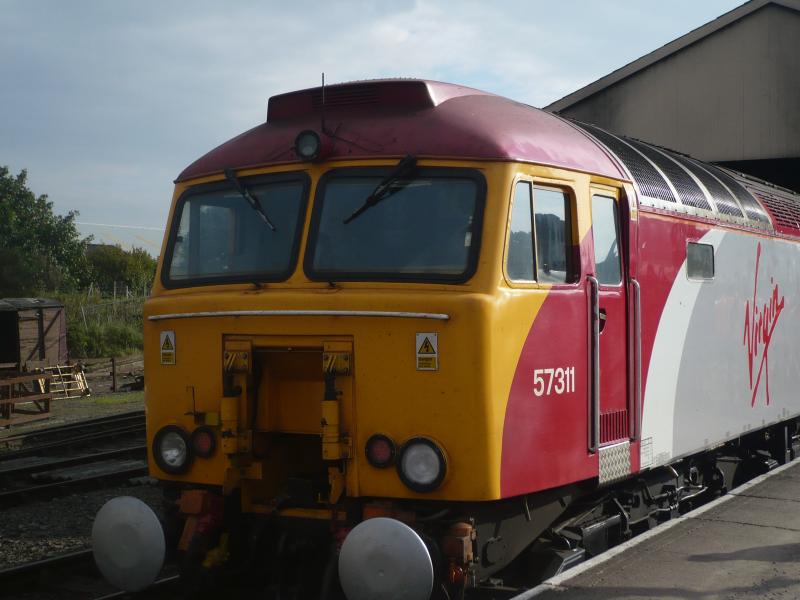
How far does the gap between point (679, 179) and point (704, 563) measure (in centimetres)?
302

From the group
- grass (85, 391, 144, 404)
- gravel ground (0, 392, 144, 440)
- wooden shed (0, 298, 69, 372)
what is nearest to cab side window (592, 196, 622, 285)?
gravel ground (0, 392, 144, 440)

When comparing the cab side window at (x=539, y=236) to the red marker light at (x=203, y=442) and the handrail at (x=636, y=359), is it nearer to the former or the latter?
the handrail at (x=636, y=359)

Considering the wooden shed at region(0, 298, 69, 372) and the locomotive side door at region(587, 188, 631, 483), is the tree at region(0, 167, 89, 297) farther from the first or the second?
the locomotive side door at region(587, 188, 631, 483)

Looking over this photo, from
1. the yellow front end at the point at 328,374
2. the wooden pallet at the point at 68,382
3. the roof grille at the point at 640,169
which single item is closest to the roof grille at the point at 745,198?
the roof grille at the point at 640,169

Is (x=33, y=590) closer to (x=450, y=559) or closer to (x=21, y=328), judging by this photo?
(x=450, y=559)

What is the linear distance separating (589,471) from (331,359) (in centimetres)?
178

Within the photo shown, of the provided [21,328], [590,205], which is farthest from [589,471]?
[21,328]

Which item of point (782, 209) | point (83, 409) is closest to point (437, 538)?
point (782, 209)

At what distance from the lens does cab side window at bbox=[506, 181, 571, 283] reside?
5.18 meters

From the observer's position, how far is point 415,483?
16.0 feet

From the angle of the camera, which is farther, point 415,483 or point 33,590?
point 33,590

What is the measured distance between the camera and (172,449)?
5.61 metres

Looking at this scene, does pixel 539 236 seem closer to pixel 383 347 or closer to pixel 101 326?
pixel 383 347

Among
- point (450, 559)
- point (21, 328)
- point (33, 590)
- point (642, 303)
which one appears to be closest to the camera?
point (450, 559)
